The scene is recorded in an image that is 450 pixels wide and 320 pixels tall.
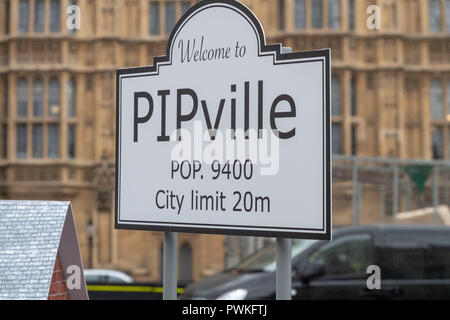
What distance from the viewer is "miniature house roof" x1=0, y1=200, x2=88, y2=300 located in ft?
6.07

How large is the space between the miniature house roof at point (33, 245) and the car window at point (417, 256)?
20.9 feet

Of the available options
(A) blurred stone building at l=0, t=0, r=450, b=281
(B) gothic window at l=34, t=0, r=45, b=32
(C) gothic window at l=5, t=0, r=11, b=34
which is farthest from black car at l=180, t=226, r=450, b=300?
(C) gothic window at l=5, t=0, r=11, b=34

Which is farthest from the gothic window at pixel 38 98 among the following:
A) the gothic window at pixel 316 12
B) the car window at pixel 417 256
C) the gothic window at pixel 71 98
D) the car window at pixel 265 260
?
the car window at pixel 417 256

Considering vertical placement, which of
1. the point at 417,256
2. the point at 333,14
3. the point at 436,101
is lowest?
the point at 417,256

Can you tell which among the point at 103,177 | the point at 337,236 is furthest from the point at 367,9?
the point at 337,236

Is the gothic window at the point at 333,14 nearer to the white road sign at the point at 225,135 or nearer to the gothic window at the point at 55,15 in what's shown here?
the gothic window at the point at 55,15

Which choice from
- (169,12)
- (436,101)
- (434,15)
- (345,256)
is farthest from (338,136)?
(345,256)

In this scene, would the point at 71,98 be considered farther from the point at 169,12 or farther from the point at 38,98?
the point at 169,12

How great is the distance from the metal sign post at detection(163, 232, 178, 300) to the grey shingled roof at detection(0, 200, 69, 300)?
1.10ft

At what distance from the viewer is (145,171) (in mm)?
1762

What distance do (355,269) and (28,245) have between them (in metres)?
6.25

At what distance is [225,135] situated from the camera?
1.59 metres
